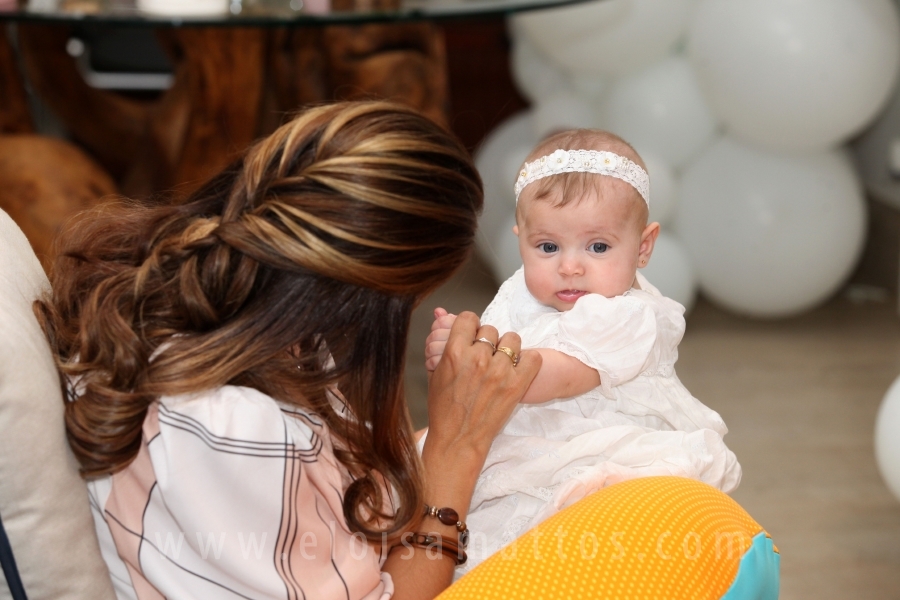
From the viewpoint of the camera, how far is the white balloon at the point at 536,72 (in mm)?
3326

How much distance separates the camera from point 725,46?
105 inches

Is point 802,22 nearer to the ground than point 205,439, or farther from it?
farther from it

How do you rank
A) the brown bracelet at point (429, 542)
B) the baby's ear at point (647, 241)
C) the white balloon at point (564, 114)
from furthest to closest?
the white balloon at point (564, 114) < the baby's ear at point (647, 241) < the brown bracelet at point (429, 542)

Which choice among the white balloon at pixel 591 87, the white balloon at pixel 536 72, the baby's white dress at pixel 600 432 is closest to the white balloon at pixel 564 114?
the white balloon at pixel 591 87

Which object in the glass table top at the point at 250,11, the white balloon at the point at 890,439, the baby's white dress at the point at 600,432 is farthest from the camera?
the glass table top at the point at 250,11

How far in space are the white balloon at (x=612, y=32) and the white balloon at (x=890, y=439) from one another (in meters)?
1.43

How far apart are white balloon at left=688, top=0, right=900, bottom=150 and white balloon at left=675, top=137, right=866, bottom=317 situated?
6.2 inches

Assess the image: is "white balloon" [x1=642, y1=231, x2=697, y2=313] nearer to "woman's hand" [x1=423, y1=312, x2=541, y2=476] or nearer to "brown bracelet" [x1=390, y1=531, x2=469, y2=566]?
"woman's hand" [x1=423, y1=312, x2=541, y2=476]

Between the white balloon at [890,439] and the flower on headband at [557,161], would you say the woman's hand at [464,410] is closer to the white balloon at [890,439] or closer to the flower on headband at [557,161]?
the flower on headband at [557,161]

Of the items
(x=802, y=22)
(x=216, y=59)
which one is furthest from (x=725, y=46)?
(x=216, y=59)

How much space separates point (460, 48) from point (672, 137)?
159cm

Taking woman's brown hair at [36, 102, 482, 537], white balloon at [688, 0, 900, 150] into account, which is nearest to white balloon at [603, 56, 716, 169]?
white balloon at [688, 0, 900, 150]

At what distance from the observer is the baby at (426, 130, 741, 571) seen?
123 cm

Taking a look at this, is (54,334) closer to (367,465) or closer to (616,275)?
(367,465)
